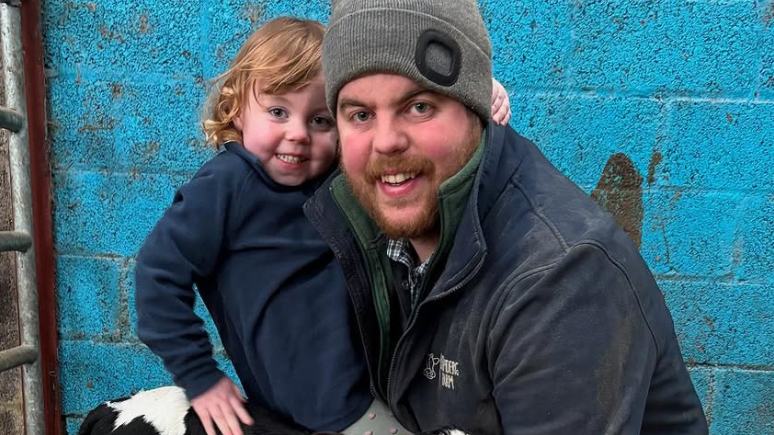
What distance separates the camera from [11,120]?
2.47 m

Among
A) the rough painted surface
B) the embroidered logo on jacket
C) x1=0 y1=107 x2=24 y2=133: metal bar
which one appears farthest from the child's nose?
x1=0 y1=107 x2=24 y2=133: metal bar

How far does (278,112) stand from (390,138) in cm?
39

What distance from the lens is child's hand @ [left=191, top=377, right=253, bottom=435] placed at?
1797 mm

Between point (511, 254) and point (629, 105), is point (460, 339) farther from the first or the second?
point (629, 105)

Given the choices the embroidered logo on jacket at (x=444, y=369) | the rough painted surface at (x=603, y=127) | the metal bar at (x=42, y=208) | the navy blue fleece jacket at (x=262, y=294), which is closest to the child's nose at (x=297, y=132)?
the navy blue fleece jacket at (x=262, y=294)

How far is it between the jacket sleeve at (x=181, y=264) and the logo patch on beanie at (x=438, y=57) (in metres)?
0.59

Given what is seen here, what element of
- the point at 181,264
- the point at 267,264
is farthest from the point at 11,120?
the point at 267,264

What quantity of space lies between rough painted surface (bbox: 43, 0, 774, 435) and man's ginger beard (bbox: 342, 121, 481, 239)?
3.54 feet

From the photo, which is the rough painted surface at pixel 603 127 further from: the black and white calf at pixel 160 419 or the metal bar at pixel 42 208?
the black and white calf at pixel 160 419

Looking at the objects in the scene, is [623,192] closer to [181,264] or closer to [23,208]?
[181,264]

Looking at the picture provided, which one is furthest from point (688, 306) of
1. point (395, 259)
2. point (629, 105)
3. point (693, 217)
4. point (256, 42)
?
point (256, 42)

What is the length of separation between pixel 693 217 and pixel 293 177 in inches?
62.5

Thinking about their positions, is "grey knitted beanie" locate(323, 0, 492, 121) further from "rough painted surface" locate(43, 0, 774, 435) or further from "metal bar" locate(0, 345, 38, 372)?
"metal bar" locate(0, 345, 38, 372)

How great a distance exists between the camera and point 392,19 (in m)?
1.51
